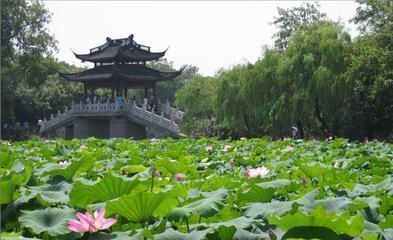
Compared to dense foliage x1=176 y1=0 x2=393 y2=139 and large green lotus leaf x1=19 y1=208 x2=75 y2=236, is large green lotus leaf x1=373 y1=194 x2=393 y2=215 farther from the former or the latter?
dense foliage x1=176 y1=0 x2=393 y2=139

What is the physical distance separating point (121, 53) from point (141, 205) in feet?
92.7

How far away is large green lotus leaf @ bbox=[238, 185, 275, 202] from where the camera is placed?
187cm

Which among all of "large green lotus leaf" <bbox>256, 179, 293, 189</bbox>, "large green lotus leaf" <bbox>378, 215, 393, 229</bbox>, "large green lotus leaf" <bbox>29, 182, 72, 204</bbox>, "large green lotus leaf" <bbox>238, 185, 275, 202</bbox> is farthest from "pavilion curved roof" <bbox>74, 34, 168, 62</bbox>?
"large green lotus leaf" <bbox>378, 215, 393, 229</bbox>

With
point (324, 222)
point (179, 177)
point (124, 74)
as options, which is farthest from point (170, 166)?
point (124, 74)

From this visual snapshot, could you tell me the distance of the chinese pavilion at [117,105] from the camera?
87.5 ft

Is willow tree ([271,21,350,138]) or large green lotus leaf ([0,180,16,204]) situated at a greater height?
willow tree ([271,21,350,138])

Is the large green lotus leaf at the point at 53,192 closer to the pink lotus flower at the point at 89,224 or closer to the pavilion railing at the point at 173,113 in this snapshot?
the pink lotus flower at the point at 89,224

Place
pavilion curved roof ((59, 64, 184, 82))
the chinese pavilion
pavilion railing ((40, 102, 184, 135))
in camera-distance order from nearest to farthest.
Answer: pavilion railing ((40, 102, 184, 135))
the chinese pavilion
pavilion curved roof ((59, 64, 184, 82))

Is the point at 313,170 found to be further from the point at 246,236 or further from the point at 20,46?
the point at 20,46

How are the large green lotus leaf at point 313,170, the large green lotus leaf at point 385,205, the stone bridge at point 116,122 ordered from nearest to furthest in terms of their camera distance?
1. the large green lotus leaf at point 385,205
2. the large green lotus leaf at point 313,170
3. the stone bridge at point 116,122

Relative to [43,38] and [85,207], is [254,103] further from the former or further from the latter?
[85,207]

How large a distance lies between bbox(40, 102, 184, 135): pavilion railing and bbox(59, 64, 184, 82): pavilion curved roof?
178 cm

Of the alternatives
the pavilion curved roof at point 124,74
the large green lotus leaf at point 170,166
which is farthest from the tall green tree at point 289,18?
the large green lotus leaf at point 170,166

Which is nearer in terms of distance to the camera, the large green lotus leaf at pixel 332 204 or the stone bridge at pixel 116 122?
the large green lotus leaf at pixel 332 204
